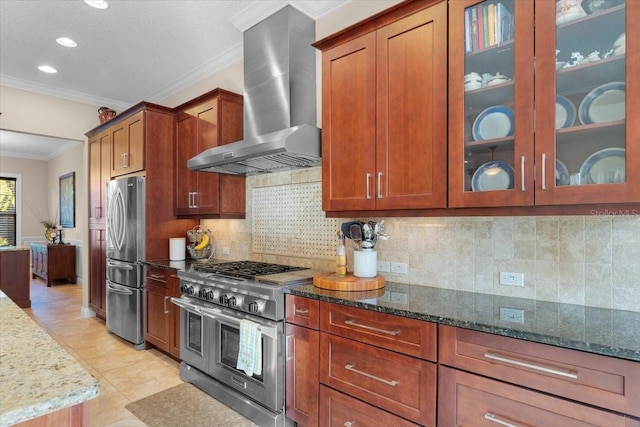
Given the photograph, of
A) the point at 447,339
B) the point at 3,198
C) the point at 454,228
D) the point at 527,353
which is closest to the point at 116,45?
the point at 454,228

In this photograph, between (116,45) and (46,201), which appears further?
(46,201)

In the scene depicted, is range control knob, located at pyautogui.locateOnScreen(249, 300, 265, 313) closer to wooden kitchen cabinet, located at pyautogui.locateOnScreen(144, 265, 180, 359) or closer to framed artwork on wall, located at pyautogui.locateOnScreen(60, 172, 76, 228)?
wooden kitchen cabinet, located at pyautogui.locateOnScreen(144, 265, 180, 359)

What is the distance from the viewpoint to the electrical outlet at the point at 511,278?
188cm

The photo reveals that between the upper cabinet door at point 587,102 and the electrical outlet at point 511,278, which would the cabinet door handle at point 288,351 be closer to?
the electrical outlet at point 511,278

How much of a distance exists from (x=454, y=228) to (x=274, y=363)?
4.46ft

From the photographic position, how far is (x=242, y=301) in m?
2.41

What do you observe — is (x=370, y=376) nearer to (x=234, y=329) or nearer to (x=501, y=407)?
(x=501, y=407)

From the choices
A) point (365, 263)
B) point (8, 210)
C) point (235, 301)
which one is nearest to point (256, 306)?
point (235, 301)

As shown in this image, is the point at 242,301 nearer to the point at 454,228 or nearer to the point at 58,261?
the point at 454,228

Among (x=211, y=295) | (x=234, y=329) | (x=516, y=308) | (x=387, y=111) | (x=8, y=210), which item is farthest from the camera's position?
(x=8, y=210)

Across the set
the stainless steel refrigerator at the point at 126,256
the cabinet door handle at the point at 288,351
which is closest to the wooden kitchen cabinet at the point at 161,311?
the stainless steel refrigerator at the point at 126,256

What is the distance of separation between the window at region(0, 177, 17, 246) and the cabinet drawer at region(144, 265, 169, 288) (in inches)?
274

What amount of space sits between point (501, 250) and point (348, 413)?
1.20 metres

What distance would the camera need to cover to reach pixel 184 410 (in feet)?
8.30
